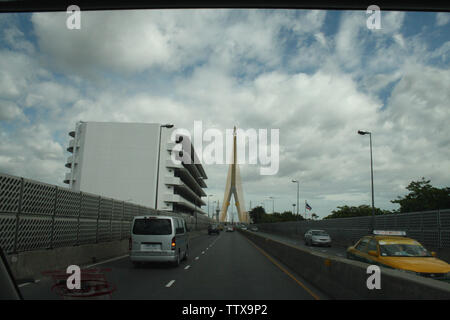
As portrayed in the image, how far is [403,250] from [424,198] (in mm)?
48156

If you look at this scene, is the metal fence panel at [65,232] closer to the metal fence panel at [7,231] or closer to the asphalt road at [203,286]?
the asphalt road at [203,286]

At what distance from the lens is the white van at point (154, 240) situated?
577 inches

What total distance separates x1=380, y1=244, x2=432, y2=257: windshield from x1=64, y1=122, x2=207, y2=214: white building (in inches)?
2456

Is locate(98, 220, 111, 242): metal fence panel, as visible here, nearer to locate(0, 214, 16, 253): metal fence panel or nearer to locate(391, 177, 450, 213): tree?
locate(0, 214, 16, 253): metal fence panel

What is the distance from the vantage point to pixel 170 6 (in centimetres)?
311

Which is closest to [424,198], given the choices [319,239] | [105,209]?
[319,239]

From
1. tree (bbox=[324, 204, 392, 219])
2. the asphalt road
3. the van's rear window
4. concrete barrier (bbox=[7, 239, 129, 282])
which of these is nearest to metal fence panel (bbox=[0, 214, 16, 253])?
concrete barrier (bbox=[7, 239, 129, 282])

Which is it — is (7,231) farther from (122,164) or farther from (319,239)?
(122,164)

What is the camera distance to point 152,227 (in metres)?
Result: 15.1

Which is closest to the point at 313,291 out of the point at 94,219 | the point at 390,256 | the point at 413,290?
the point at 390,256

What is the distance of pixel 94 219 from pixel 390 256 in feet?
42.9

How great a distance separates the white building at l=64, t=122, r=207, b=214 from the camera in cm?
7100

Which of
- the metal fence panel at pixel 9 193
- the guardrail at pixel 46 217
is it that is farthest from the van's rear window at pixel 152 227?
the metal fence panel at pixel 9 193
